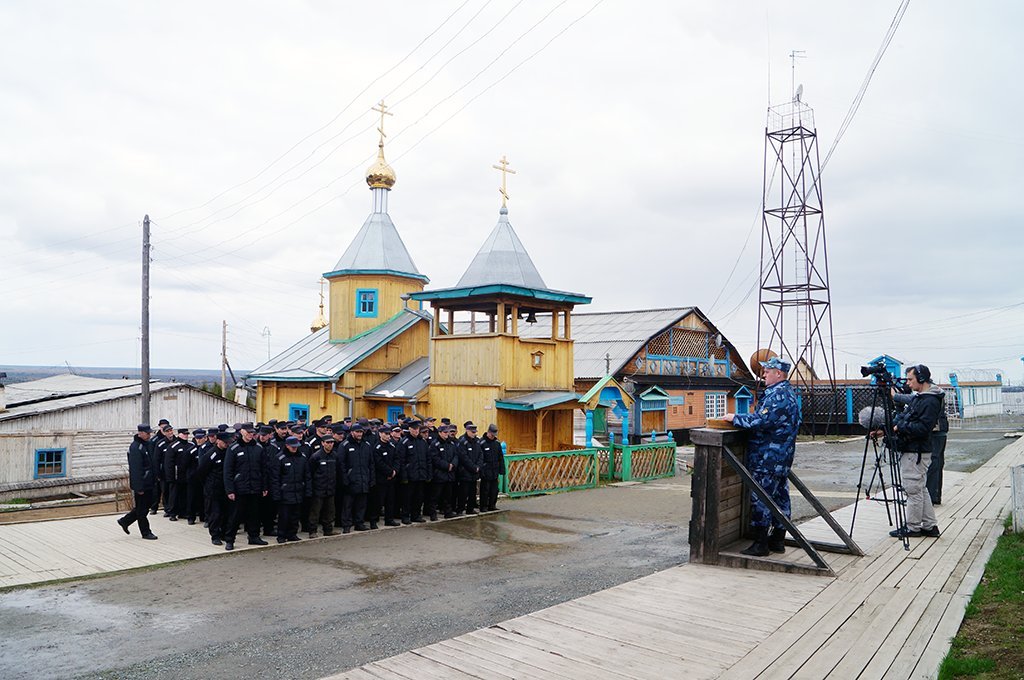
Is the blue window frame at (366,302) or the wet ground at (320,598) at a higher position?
the blue window frame at (366,302)

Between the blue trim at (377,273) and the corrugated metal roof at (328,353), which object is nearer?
the corrugated metal roof at (328,353)

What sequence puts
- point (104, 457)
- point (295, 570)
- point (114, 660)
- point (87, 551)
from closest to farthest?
point (114, 660) < point (295, 570) < point (87, 551) < point (104, 457)

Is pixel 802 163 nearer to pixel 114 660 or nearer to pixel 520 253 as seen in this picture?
pixel 520 253

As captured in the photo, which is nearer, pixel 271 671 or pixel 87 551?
pixel 271 671

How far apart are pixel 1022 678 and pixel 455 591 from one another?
199 inches

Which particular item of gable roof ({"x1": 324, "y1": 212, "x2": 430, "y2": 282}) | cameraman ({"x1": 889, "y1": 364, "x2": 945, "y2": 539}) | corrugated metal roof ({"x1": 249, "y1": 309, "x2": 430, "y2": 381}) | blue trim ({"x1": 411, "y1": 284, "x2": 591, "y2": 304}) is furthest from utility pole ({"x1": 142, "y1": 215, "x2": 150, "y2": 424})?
cameraman ({"x1": 889, "y1": 364, "x2": 945, "y2": 539})

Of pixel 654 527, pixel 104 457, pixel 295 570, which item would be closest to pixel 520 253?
pixel 654 527

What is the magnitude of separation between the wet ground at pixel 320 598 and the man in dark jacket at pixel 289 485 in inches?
17.2

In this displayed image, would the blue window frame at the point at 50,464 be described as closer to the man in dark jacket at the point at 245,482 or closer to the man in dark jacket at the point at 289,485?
the man in dark jacket at the point at 245,482

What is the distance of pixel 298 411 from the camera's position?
891 inches

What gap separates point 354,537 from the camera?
1177 cm

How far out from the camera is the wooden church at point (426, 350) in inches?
707

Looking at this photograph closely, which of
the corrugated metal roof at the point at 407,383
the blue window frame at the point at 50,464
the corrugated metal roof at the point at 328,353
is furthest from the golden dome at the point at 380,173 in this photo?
the blue window frame at the point at 50,464

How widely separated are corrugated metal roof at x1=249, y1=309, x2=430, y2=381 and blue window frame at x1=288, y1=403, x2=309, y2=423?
3.23 ft
